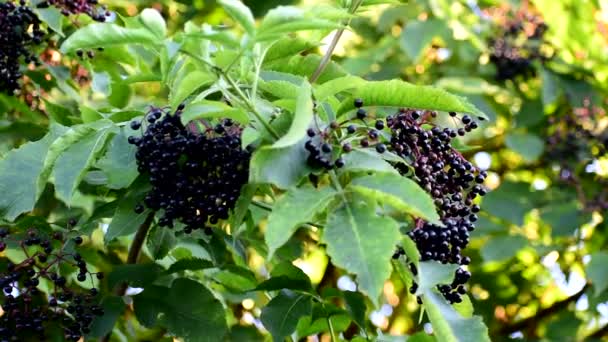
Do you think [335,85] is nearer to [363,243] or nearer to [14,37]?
[363,243]

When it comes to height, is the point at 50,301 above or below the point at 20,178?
below

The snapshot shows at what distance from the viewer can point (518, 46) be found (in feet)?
15.6

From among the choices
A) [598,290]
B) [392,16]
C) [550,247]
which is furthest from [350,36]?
[598,290]

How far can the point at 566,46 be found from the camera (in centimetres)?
477

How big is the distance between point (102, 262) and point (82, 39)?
169cm

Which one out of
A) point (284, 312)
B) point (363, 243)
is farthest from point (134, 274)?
point (363, 243)

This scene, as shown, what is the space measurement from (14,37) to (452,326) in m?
1.62

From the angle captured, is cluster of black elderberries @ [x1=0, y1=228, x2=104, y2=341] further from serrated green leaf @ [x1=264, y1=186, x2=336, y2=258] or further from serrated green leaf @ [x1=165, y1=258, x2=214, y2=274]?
serrated green leaf @ [x1=264, y1=186, x2=336, y2=258]

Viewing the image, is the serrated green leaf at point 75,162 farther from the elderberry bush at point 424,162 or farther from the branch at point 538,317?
the branch at point 538,317

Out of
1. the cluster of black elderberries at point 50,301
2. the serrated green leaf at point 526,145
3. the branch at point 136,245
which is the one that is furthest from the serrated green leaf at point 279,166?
the serrated green leaf at point 526,145

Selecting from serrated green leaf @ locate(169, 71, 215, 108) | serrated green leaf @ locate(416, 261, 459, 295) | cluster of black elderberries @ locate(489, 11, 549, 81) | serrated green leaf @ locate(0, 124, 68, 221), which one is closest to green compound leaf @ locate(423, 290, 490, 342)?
serrated green leaf @ locate(416, 261, 459, 295)

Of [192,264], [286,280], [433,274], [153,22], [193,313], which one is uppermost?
[153,22]

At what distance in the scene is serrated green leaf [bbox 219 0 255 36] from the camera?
1.75m

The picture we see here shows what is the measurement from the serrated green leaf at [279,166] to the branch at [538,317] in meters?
3.01
